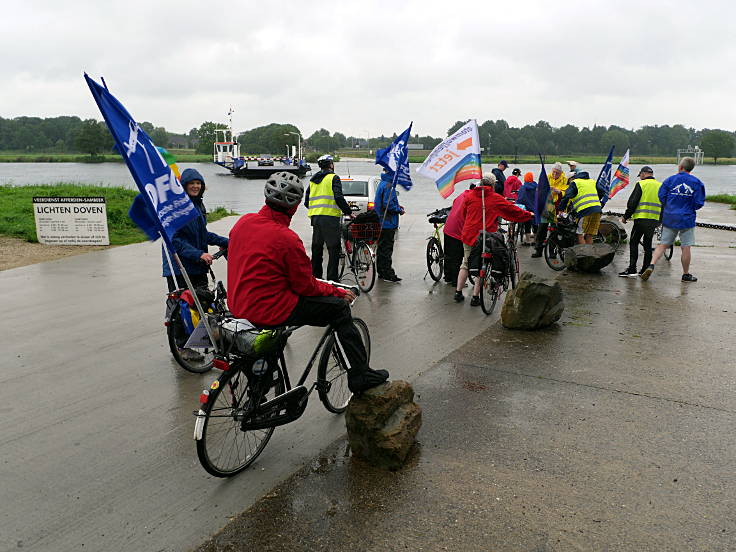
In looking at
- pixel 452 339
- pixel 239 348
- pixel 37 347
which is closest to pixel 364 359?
pixel 239 348

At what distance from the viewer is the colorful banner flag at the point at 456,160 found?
916cm

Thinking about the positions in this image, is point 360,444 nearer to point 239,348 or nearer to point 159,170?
point 239,348

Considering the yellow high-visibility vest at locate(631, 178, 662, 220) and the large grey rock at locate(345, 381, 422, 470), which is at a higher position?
the yellow high-visibility vest at locate(631, 178, 662, 220)

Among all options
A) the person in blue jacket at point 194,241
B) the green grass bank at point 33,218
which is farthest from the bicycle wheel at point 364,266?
the green grass bank at point 33,218

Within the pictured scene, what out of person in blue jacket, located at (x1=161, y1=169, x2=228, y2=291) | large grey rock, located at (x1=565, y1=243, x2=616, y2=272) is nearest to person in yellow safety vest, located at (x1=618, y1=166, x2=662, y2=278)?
large grey rock, located at (x1=565, y1=243, x2=616, y2=272)

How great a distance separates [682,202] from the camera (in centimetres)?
974

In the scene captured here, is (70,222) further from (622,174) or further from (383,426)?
(622,174)

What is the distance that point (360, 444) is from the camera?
4020mm

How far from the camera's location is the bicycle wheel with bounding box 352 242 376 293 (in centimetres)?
942

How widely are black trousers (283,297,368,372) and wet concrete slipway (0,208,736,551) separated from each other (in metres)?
0.68

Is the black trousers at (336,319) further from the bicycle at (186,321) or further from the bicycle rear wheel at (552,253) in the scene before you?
the bicycle rear wheel at (552,253)

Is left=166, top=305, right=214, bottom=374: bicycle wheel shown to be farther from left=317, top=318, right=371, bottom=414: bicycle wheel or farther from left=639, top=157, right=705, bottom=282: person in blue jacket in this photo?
left=639, top=157, right=705, bottom=282: person in blue jacket

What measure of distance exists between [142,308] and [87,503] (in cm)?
488

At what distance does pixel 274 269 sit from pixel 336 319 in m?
0.60
